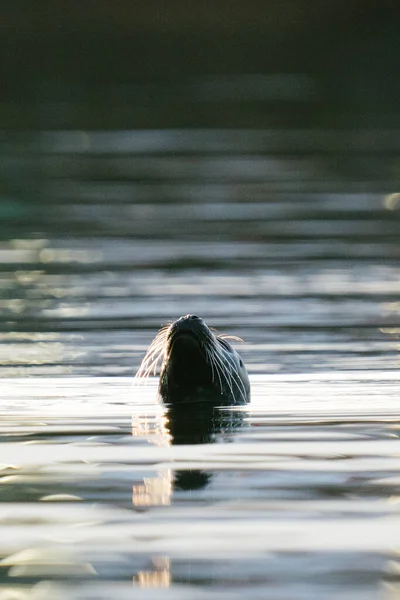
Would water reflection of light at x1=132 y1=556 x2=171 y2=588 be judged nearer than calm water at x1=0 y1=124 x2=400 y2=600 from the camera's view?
Yes

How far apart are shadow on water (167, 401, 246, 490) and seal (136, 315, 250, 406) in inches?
4.5

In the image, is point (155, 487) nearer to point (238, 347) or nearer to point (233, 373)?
A: point (233, 373)

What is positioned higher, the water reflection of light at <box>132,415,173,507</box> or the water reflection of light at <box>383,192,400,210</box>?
the water reflection of light at <box>383,192,400,210</box>

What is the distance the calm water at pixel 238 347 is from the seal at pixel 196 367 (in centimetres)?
30

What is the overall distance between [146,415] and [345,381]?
264 centimetres

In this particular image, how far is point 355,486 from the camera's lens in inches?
227

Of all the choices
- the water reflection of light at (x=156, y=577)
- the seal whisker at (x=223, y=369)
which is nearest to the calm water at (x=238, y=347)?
the water reflection of light at (x=156, y=577)

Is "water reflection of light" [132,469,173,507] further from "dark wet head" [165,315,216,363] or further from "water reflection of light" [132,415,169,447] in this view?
"dark wet head" [165,315,216,363]

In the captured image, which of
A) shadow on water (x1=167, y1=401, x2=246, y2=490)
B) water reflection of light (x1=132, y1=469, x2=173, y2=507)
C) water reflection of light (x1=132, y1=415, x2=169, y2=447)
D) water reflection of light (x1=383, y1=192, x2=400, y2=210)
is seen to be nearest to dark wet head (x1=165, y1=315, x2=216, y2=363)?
shadow on water (x1=167, y1=401, x2=246, y2=490)

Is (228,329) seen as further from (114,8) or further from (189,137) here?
(114,8)

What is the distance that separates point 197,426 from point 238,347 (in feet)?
17.5

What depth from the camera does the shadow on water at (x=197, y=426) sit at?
6008 mm

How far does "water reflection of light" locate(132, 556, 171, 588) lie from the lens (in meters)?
4.32

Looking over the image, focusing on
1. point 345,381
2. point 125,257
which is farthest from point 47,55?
point 345,381
